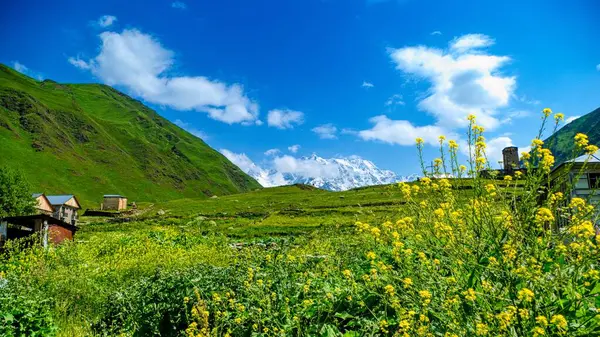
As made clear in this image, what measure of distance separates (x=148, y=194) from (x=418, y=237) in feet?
589

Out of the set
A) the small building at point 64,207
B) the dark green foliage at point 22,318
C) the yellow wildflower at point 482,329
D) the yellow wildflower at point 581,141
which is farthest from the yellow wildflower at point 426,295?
the small building at point 64,207

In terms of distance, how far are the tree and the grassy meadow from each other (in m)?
56.5

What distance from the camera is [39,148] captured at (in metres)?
141

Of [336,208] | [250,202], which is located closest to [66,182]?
[250,202]

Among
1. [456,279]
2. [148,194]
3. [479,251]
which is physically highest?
[148,194]

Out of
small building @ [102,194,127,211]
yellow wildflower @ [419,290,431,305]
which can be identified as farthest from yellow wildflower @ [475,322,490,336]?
small building @ [102,194,127,211]

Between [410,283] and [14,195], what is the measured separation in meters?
73.9

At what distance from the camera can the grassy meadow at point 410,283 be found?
3.55 metres

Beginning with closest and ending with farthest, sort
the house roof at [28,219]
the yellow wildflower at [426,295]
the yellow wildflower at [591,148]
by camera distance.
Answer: the yellow wildflower at [426,295] → the yellow wildflower at [591,148] → the house roof at [28,219]

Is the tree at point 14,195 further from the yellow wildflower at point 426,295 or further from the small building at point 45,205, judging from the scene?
the yellow wildflower at point 426,295

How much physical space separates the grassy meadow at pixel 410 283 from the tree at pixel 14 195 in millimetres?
56499

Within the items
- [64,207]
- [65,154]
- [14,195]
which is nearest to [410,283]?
[14,195]

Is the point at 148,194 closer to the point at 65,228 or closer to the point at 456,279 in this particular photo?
the point at 65,228

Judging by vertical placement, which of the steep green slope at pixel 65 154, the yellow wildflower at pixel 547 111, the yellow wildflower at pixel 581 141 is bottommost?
the yellow wildflower at pixel 581 141
